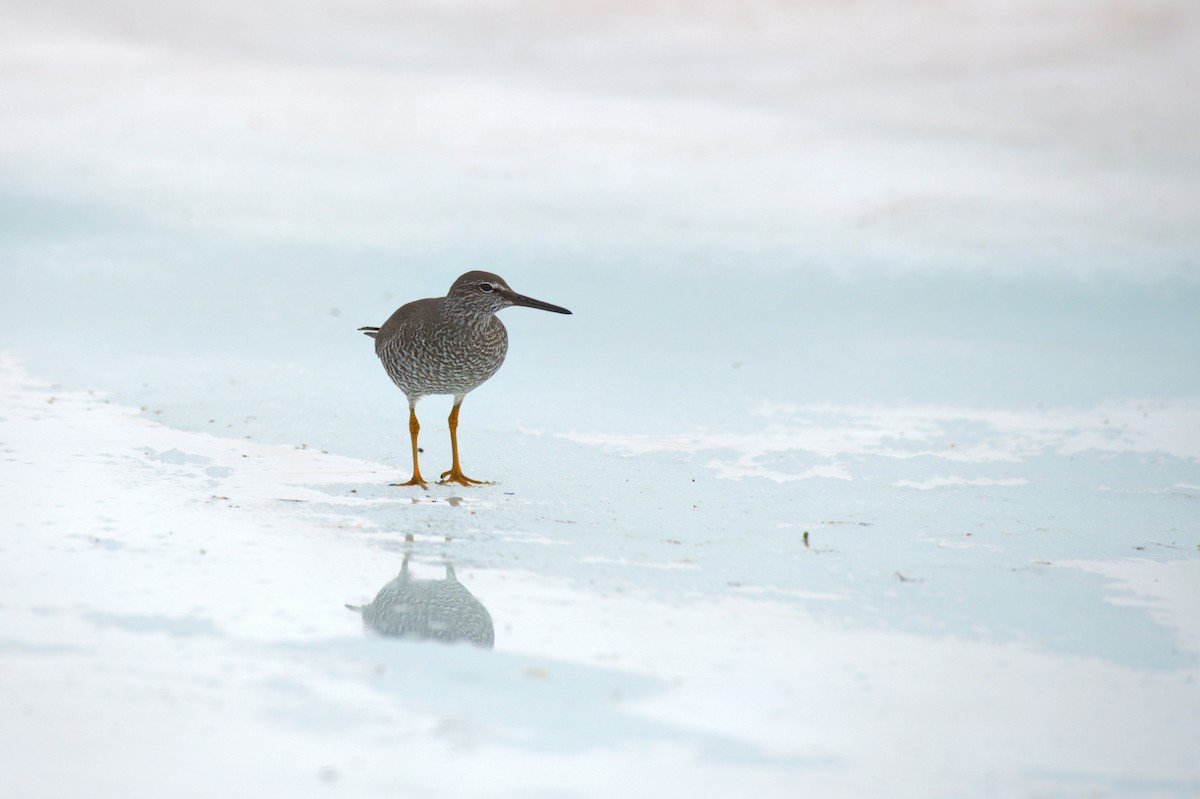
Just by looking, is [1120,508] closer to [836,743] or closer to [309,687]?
[836,743]

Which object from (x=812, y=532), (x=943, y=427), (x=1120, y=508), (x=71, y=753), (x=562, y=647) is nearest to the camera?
(x=71, y=753)

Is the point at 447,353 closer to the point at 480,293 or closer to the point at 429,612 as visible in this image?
the point at 480,293

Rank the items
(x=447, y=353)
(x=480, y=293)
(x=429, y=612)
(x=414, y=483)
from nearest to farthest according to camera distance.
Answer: (x=429, y=612) → (x=414, y=483) → (x=447, y=353) → (x=480, y=293)

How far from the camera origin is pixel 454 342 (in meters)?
9.23

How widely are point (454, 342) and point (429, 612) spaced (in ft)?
12.3

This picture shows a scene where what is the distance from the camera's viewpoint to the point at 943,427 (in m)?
11.8

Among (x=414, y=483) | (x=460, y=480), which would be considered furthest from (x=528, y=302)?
(x=414, y=483)

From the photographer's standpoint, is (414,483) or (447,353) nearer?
(414,483)

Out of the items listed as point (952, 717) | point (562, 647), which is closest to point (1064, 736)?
point (952, 717)

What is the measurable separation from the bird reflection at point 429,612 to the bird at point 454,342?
2.81m

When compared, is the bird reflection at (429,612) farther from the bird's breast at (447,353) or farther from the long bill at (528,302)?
the long bill at (528,302)

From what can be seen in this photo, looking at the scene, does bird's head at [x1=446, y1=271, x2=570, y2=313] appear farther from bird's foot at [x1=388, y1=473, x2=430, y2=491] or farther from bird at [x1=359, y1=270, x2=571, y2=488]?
bird's foot at [x1=388, y1=473, x2=430, y2=491]

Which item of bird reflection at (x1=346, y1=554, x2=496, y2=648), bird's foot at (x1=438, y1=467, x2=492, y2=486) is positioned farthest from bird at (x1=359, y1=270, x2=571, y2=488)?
bird reflection at (x1=346, y1=554, x2=496, y2=648)

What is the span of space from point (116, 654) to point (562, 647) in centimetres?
189
